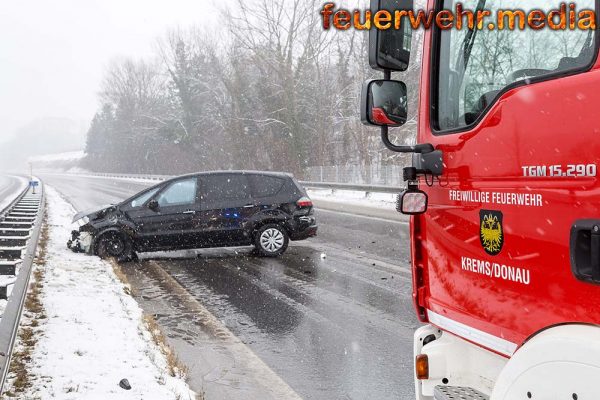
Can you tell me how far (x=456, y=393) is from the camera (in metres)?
2.78

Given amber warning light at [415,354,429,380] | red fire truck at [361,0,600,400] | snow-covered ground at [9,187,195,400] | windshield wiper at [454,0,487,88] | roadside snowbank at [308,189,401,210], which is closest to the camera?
red fire truck at [361,0,600,400]

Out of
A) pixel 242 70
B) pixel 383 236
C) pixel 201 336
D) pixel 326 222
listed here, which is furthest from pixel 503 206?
pixel 242 70

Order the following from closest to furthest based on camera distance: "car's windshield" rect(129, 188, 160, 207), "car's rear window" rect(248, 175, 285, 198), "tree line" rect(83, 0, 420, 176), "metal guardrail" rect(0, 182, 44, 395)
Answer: "metal guardrail" rect(0, 182, 44, 395) → "car's windshield" rect(129, 188, 160, 207) → "car's rear window" rect(248, 175, 285, 198) → "tree line" rect(83, 0, 420, 176)

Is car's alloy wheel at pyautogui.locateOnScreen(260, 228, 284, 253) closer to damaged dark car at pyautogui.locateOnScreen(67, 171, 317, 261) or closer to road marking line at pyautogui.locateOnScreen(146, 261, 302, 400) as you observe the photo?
damaged dark car at pyautogui.locateOnScreen(67, 171, 317, 261)

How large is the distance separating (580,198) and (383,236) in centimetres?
1010

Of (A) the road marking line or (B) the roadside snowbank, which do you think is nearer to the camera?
(A) the road marking line

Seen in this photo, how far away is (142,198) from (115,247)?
998 mm

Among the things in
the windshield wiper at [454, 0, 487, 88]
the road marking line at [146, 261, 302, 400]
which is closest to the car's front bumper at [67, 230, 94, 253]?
the road marking line at [146, 261, 302, 400]

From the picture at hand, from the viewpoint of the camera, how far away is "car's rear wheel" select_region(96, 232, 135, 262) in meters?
10.1

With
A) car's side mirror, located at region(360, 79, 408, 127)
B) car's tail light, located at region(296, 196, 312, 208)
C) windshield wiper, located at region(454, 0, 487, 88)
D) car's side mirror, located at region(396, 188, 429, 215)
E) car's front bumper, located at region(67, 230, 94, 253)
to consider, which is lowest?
car's front bumper, located at region(67, 230, 94, 253)

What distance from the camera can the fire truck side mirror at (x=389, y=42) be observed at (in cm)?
271

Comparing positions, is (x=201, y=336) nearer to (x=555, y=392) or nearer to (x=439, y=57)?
(x=439, y=57)

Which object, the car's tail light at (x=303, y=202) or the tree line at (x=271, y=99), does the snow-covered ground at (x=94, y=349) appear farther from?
the tree line at (x=271, y=99)

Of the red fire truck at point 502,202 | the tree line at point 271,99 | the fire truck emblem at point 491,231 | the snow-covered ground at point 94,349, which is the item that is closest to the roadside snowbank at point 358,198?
the tree line at point 271,99
